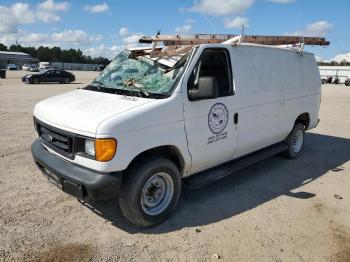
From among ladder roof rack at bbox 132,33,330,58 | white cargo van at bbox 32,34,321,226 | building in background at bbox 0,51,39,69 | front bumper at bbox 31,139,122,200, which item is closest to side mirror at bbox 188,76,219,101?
white cargo van at bbox 32,34,321,226

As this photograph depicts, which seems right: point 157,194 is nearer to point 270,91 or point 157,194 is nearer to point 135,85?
point 135,85

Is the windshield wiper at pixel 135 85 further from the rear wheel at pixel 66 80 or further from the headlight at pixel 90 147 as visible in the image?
the rear wheel at pixel 66 80

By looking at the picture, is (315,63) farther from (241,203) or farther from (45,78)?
(45,78)

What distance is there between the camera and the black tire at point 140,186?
389 cm

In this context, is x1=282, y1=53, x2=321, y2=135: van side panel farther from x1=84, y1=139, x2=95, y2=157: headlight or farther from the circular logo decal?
x1=84, y1=139, x2=95, y2=157: headlight

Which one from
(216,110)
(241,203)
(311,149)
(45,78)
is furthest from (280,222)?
(45,78)

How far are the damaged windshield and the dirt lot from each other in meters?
1.64

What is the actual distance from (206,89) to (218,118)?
69 cm

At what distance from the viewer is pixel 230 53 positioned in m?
4.99

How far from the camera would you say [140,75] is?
473 cm

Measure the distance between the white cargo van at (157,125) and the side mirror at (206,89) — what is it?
0.01 meters

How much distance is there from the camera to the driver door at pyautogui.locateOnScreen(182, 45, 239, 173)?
4340 mm

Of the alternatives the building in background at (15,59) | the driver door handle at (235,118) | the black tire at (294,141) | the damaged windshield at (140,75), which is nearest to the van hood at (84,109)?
the damaged windshield at (140,75)

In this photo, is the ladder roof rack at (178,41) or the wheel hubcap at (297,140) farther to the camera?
the wheel hubcap at (297,140)
